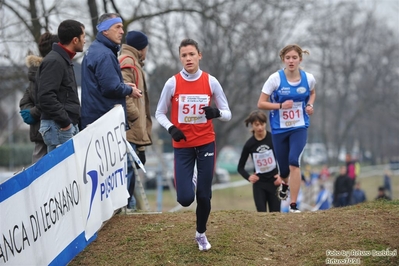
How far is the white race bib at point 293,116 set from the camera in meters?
8.86

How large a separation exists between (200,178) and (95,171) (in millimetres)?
1175

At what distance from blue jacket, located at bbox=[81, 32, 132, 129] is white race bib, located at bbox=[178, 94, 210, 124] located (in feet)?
3.13

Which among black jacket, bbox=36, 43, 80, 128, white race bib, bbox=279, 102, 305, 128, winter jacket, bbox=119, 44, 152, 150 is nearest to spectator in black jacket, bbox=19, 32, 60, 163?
black jacket, bbox=36, 43, 80, 128

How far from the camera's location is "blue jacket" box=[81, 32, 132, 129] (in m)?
7.54

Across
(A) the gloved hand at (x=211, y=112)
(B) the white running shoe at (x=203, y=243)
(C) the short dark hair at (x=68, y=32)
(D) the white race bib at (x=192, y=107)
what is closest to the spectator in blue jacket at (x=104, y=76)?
(C) the short dark hair at (x=68, y=32)

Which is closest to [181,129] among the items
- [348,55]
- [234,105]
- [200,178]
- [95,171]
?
[200,178]

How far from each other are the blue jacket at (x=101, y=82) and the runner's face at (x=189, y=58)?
3.16ft

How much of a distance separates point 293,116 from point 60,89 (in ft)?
10.2

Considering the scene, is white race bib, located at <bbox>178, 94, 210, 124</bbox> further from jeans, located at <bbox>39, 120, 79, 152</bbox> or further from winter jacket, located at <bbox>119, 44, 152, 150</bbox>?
winter jacket, located at <bbox>119, 44, 152, 150</bbox>

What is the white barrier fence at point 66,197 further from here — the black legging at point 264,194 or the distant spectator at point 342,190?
the distant spectator at point 342,190

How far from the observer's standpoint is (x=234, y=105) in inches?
1112

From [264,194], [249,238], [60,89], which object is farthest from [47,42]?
[264,194]

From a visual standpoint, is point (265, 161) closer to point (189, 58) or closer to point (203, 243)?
point (203, 243)

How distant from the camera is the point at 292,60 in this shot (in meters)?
8.77
